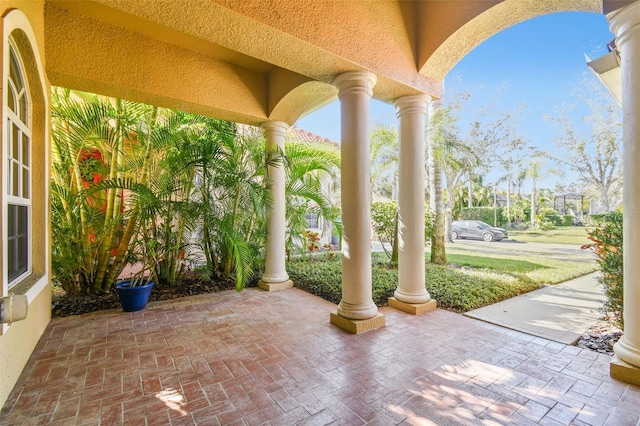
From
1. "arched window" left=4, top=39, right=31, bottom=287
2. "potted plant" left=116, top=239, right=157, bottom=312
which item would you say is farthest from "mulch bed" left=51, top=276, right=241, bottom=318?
"arched window" left=4, top=39, right=31, bottom=287

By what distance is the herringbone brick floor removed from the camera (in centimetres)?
213

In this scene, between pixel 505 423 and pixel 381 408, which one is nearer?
pixel 505 423

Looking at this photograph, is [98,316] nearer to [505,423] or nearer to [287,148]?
[287,148]

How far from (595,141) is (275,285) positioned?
14.2 m

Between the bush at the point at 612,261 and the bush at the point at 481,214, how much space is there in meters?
20.1

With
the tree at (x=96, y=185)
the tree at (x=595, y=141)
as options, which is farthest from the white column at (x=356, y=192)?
the tree at (x=595, y=141)

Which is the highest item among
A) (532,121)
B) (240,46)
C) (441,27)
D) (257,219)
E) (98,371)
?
(532,121)

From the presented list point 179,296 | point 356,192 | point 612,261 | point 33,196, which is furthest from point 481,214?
point 33,196

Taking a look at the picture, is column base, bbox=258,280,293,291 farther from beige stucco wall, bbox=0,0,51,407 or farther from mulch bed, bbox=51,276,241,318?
beige stucco wall, bbox=0,0,51,407

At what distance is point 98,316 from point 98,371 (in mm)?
1898

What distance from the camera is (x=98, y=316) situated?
14.1ft

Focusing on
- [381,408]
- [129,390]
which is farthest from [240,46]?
[381,408]

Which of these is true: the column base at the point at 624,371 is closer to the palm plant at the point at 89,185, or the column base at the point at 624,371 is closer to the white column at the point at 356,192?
the white column at the point at 356,192

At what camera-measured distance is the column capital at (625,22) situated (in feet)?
7.84
